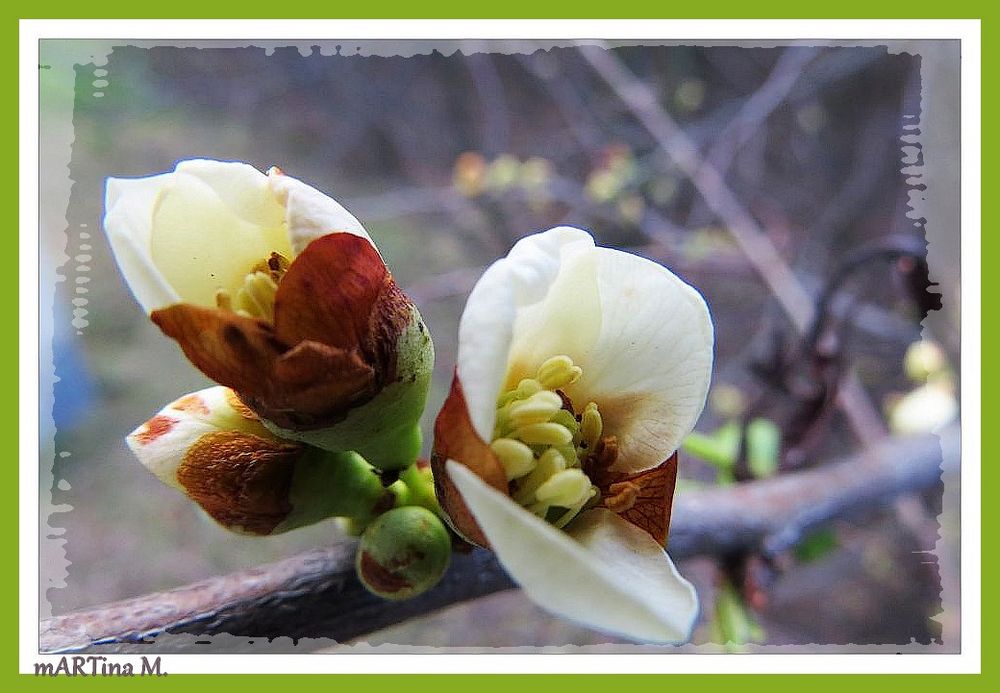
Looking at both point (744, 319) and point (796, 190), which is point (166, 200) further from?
point (796, 190)

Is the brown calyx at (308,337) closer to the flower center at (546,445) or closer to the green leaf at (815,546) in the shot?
the flower center at (546,445)

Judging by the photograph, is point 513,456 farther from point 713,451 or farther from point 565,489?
point 713,451

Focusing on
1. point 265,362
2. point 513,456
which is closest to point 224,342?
point 265,362

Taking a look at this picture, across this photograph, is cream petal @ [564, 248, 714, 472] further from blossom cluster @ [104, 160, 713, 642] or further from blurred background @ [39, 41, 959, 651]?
blurred background @ [39, 41, 959, 651]

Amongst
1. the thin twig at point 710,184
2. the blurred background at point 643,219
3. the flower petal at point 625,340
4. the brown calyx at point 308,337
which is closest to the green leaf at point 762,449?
the blurred background at point 643,219

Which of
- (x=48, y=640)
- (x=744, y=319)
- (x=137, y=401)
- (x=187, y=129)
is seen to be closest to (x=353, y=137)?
(x=187, y=129)
